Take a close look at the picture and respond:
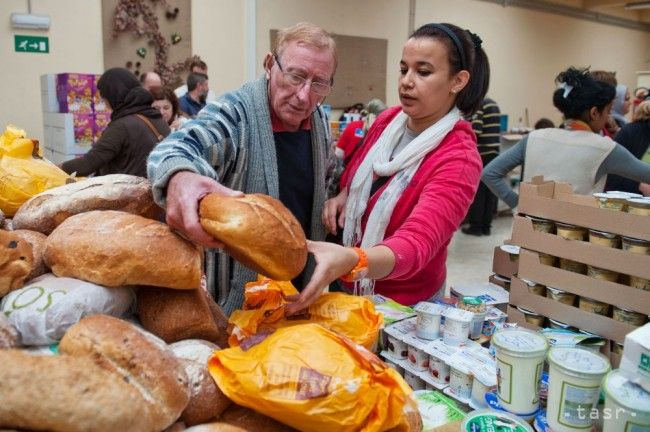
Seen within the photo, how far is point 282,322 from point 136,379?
36cm

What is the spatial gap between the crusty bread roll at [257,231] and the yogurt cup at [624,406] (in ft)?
1.88

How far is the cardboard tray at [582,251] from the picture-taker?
4.44 ft

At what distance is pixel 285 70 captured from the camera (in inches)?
53.7

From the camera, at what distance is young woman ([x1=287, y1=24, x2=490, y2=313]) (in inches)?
58.2

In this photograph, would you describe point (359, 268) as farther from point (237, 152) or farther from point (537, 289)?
point (537, 289)

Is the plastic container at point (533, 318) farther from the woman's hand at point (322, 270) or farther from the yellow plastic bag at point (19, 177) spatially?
the yellow plastic bag at point (19, 177)

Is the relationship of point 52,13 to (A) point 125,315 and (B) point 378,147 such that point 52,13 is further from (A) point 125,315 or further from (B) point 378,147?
(A) point 125,315

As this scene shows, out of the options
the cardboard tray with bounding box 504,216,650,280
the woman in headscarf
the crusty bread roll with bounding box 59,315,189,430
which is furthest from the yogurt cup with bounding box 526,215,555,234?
the woman in headscarf

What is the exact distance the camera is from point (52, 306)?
82cm

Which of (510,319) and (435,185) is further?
(510,319)

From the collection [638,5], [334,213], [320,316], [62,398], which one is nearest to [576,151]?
[334,213]

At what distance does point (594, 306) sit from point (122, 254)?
1.26m

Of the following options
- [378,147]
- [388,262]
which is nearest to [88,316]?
[388,262]

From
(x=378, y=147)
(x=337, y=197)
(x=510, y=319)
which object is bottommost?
(x=510, y=319)
